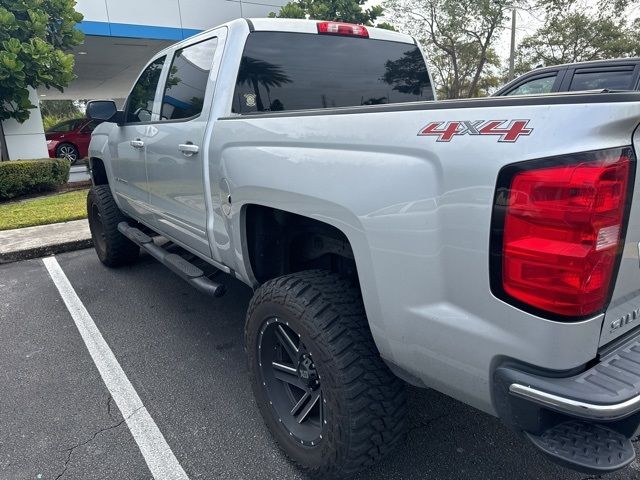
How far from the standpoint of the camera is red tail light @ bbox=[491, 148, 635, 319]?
1249 mm

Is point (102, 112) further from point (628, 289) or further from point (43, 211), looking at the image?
point (43, 211)

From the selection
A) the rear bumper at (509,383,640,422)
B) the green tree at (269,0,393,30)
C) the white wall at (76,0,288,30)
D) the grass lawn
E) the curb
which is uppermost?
the white wall at (76,0,288,30)

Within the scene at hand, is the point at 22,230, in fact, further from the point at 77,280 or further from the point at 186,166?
the point at 186,166

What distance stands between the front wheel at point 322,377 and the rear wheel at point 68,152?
15.8 metres

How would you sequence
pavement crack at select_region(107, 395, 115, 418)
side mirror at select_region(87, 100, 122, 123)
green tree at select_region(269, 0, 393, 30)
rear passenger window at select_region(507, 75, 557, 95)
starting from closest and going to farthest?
pavement crack at select_region(107, 395, 115, 418) → side mirror at select_region(87, 100, 122, 123) → rear passenger window at select_region(507, 75, 557, 95) → green tree at select_region(269, 0, 393, 30)

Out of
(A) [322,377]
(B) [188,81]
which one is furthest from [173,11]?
(A) [322,377]

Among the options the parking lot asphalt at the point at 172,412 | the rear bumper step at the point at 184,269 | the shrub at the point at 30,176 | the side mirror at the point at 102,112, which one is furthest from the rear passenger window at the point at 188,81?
the shrub at the point at 30,176

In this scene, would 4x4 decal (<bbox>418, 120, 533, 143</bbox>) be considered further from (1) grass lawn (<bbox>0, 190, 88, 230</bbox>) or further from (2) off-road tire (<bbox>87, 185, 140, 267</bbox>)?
(1) grass lawn (<bbox>0, 190, 88, 230</bbox>)

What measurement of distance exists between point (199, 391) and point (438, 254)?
2.00 meters

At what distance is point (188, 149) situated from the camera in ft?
9.35

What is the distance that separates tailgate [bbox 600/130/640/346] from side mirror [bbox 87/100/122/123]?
3976mm

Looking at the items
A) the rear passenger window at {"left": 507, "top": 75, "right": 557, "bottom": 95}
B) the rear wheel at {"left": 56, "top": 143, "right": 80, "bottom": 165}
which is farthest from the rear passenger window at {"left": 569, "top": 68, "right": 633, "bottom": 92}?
the rear wheel at {"left": 56, "top": 143, "right": 80, "bottom": 165}

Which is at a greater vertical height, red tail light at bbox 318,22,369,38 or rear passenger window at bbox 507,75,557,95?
red tail light at bbox 318,22,369,38

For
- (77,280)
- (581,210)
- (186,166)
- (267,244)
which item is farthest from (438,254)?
(77,280)
